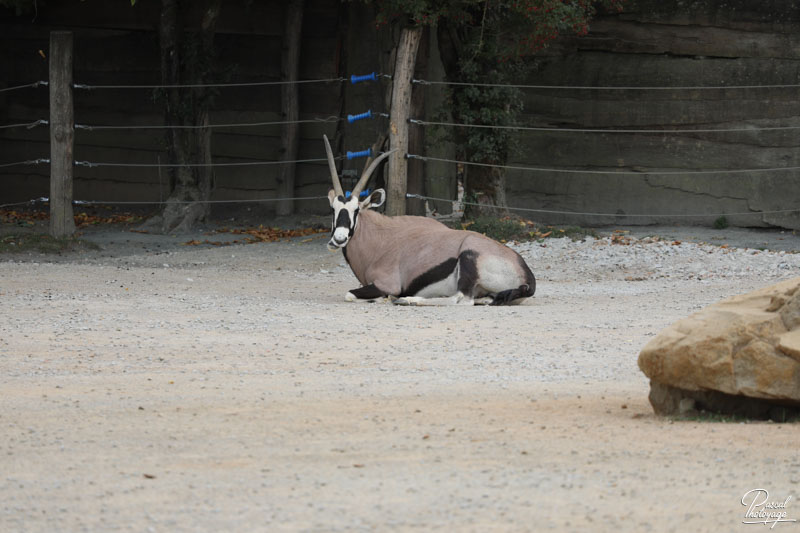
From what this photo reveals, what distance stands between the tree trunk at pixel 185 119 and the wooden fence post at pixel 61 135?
179cm

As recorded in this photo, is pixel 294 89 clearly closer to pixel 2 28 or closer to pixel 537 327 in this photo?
pixel 2 28

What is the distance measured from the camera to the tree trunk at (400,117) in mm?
12484

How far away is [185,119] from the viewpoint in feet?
49.0

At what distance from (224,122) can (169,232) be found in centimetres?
259

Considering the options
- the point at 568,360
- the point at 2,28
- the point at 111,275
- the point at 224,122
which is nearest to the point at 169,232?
the point at 224,122

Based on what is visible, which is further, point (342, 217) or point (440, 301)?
point (342, 217)

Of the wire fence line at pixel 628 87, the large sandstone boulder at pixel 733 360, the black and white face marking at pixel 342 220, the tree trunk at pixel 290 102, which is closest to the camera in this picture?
the large sandstone boulder at pixel 733 360

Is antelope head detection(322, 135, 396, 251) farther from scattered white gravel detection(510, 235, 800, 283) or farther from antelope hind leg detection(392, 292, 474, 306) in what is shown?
scattered white gravel detection(510, 235, 800, 283)

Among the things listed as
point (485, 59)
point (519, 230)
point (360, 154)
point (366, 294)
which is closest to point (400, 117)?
point (360, 154)

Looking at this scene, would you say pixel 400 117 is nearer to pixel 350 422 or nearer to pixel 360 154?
pixel 360 154

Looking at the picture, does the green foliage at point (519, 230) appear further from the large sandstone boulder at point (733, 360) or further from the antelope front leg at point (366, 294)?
the large sandstone boulder at point (733, 360)

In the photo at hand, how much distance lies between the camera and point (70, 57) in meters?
12.9

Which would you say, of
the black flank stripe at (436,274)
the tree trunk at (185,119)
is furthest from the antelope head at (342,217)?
the tree trunk at (185,119)

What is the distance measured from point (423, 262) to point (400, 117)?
381 cm
